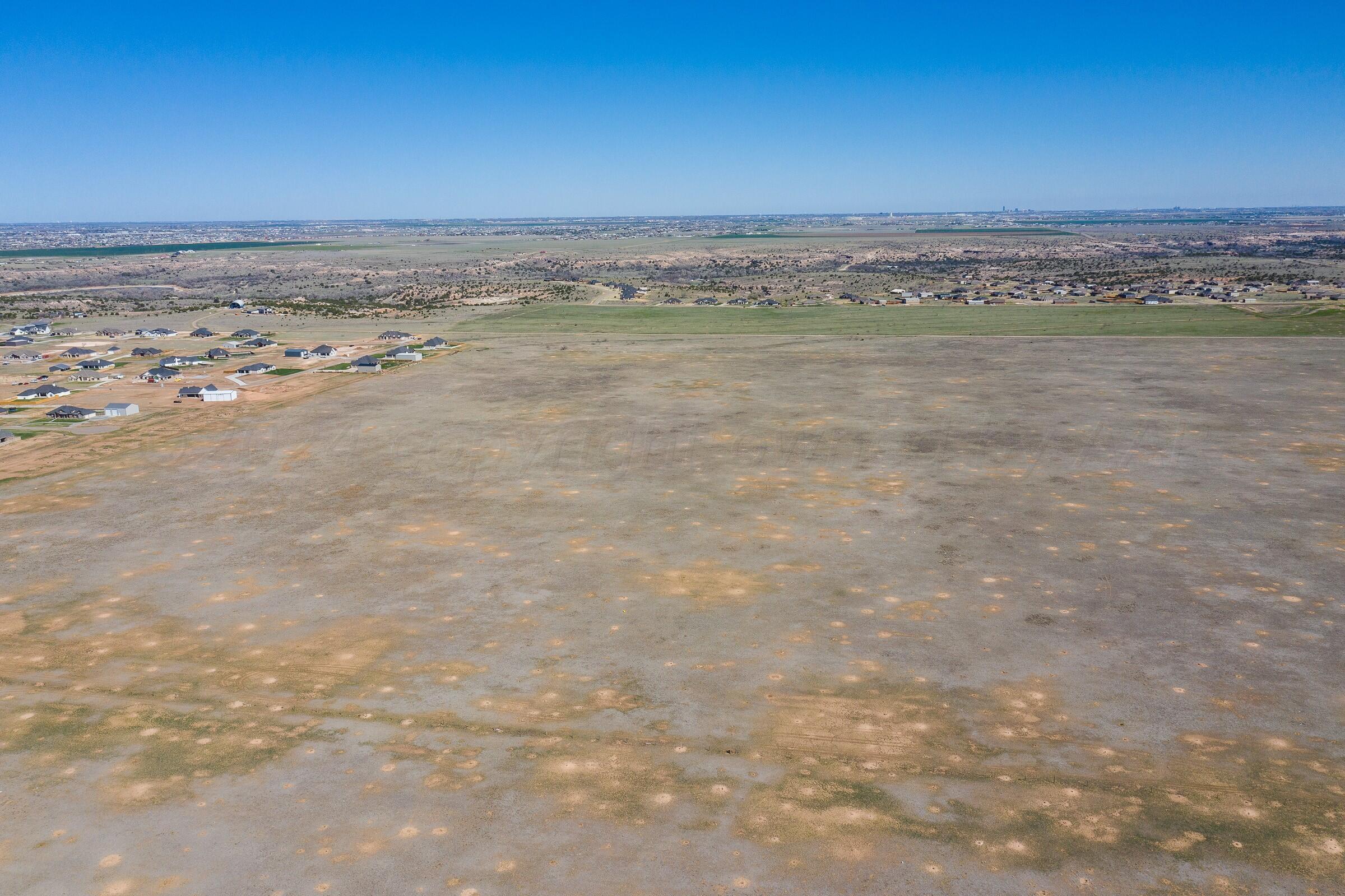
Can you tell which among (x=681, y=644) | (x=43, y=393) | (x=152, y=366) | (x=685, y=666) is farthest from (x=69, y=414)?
(x=685, y=666)

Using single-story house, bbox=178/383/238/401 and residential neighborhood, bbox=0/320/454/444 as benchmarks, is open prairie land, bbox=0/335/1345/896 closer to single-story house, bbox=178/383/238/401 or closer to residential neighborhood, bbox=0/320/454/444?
residential neighborhood, bbox=0/320/454/444

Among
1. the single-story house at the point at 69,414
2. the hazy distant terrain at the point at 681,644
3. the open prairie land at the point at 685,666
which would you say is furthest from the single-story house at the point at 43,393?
the open prairie land at the point at 685,666

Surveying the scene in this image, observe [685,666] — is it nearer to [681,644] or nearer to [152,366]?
[681,644]

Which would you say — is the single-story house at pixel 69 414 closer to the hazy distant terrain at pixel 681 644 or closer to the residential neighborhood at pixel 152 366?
the residential neighborhood at pixel 152 366

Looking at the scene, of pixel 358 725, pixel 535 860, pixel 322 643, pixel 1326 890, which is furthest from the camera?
pixel 322 643

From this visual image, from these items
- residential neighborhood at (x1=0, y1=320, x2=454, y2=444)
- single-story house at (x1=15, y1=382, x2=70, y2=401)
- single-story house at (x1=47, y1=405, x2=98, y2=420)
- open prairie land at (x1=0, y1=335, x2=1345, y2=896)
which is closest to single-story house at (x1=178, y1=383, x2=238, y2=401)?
residential neighborhood at (x1=0, y1=320, x2=454, y2=444)

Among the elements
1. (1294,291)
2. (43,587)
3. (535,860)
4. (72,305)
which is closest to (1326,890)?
(535,860)

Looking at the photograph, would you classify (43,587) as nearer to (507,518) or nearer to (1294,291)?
(507,518)
